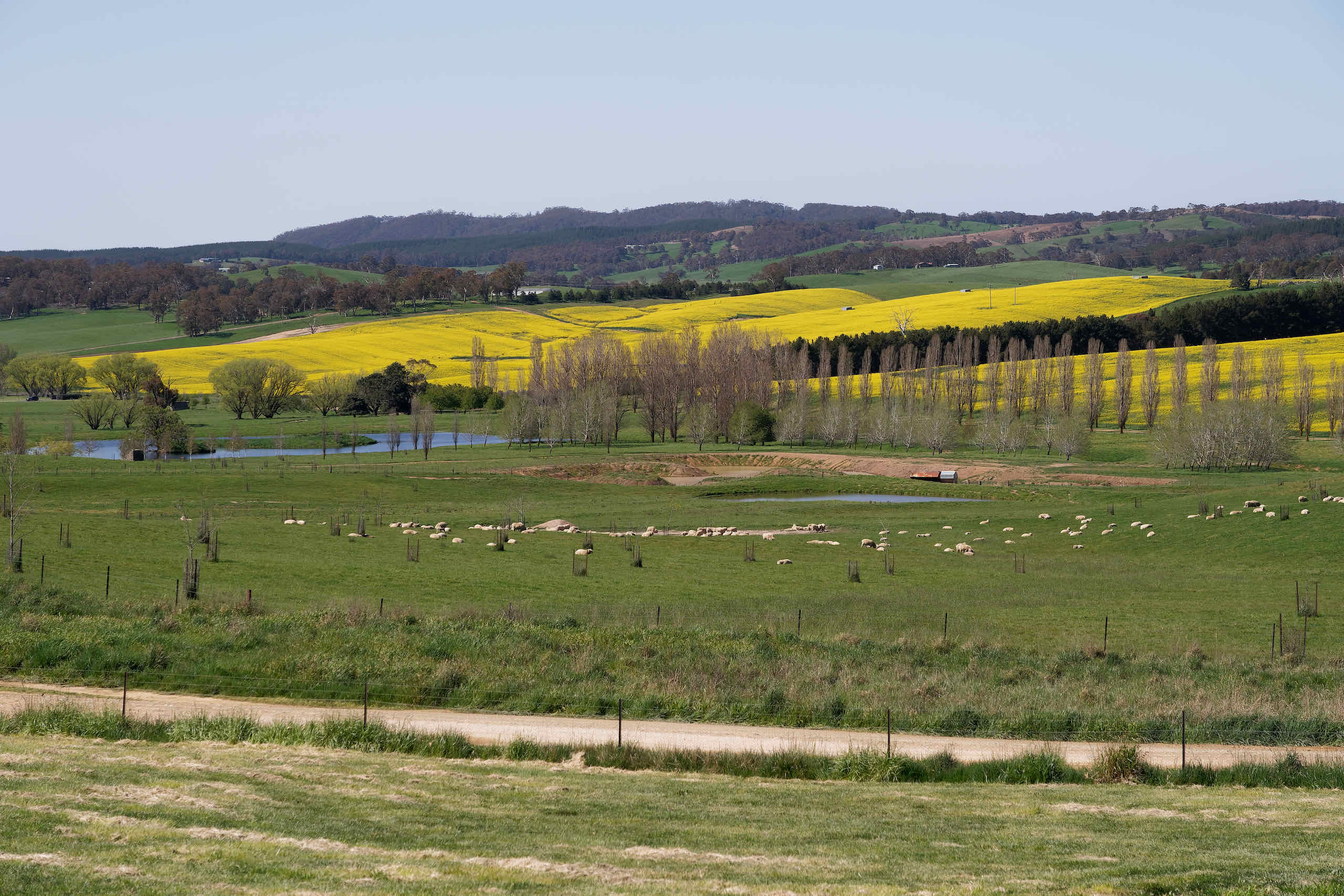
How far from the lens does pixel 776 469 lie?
309 feet

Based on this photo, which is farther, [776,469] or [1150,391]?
[1150,391]

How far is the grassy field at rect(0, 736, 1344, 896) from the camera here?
11.6 metres

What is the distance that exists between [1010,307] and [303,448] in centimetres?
10504

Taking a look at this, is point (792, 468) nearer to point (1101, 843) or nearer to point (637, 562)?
point (637, 562)

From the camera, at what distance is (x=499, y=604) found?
121 feet

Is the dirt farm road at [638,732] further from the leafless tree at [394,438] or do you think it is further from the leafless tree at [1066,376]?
the leafless tree at [1066,376]

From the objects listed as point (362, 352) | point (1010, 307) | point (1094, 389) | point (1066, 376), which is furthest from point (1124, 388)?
point (362, 352)

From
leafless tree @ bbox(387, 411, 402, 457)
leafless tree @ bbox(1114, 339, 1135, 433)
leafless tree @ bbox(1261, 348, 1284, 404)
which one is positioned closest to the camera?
leafless tree @ bbox(1261, 348, 1284, 404)

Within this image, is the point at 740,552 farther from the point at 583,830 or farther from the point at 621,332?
the point at 621,332

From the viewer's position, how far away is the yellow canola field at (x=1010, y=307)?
6363 inches

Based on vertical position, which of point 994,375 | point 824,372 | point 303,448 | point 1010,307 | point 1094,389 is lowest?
point 303,448

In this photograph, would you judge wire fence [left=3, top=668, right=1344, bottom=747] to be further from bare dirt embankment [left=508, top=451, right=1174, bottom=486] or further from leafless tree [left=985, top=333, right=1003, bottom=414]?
leafless tree [left=985, top=333, right=1003, bottom=414]

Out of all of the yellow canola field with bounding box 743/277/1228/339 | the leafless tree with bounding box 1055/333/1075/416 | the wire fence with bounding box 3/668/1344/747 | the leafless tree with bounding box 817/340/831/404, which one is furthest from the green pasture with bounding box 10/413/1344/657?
the yellow canola field with bounding box 743/277/1228/339

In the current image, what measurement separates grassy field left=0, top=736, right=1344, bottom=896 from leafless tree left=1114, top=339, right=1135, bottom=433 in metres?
96.2
